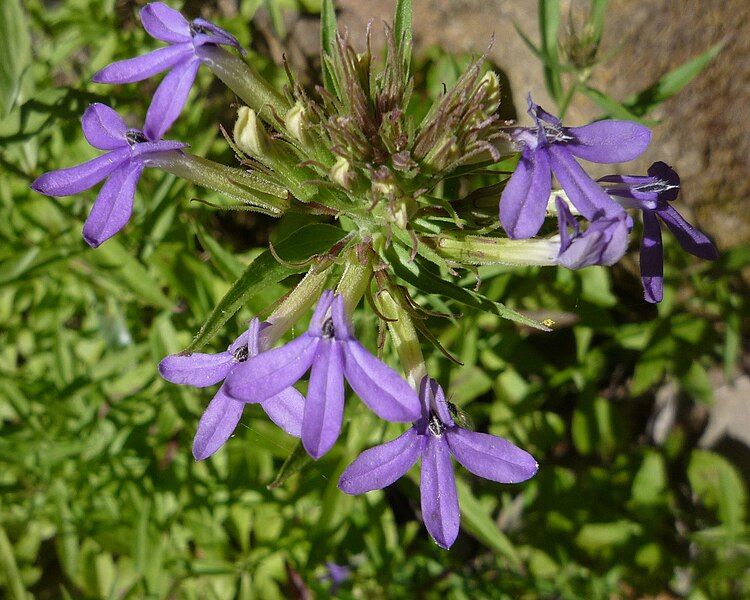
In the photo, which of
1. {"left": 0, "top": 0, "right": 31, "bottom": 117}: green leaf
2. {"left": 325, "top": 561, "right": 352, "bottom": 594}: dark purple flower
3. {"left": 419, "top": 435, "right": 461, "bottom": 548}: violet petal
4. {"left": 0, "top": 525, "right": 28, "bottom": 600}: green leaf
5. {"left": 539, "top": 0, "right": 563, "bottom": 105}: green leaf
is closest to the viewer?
{"left": 419, "top": 435, "right": 461, "bottom": 548}: violet petal

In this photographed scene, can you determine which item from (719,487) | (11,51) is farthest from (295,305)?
(719,487)

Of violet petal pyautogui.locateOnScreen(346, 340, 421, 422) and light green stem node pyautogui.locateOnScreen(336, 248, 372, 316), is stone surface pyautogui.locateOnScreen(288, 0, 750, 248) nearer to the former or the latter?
light green stem node pyautogui.locateOnScreen(336, 248, 372, 316)

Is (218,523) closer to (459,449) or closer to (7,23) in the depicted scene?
(459,449)

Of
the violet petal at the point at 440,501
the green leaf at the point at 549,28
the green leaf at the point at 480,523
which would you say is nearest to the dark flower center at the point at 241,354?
the violet petal at the point at 440,501

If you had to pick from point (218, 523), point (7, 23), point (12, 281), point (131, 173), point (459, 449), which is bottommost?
point (218, 523)

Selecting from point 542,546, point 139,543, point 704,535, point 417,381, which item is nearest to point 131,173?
point 417,381

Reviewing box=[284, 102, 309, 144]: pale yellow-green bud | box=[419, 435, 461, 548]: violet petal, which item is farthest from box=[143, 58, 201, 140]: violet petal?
box=[419, 435, 461, 548]: violet petal

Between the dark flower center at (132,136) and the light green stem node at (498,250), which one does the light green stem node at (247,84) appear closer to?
the dark flower center at (132,136)
